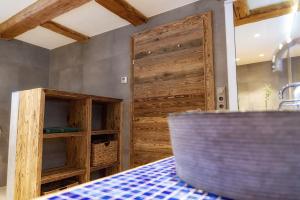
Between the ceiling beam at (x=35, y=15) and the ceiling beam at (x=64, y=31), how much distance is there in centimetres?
13

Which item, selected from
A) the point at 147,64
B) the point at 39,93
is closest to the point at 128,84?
the point at 147,64

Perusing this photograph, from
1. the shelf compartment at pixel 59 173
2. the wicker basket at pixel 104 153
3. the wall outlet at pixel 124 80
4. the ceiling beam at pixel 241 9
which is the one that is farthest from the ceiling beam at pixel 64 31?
the ceiling beam at pixel 241 9

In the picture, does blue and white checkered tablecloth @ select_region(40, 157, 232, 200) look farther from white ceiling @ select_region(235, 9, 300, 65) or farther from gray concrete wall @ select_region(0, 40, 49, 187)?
gray concrete wall @ select_region(0, 40, 49, 187)

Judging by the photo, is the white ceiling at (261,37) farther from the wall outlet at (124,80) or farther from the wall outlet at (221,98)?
the wall outlet at (124,80)

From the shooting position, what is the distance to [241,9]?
2010mm

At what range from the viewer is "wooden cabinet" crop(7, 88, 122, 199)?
1802 mm

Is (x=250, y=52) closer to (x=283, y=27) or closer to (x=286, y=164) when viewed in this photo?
(x=283, y=27)

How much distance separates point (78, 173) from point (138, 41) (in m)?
1.55

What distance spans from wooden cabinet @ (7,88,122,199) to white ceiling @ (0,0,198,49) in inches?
37.2

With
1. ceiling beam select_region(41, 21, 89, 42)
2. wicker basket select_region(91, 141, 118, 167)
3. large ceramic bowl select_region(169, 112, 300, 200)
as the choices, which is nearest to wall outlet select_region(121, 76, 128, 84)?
wicker basket select_region(91, 141, 118, 167)

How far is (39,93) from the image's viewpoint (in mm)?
1803

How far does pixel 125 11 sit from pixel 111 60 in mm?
696

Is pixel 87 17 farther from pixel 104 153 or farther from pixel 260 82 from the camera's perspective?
pixel 260 82

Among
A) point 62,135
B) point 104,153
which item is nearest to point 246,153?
point 62,135
